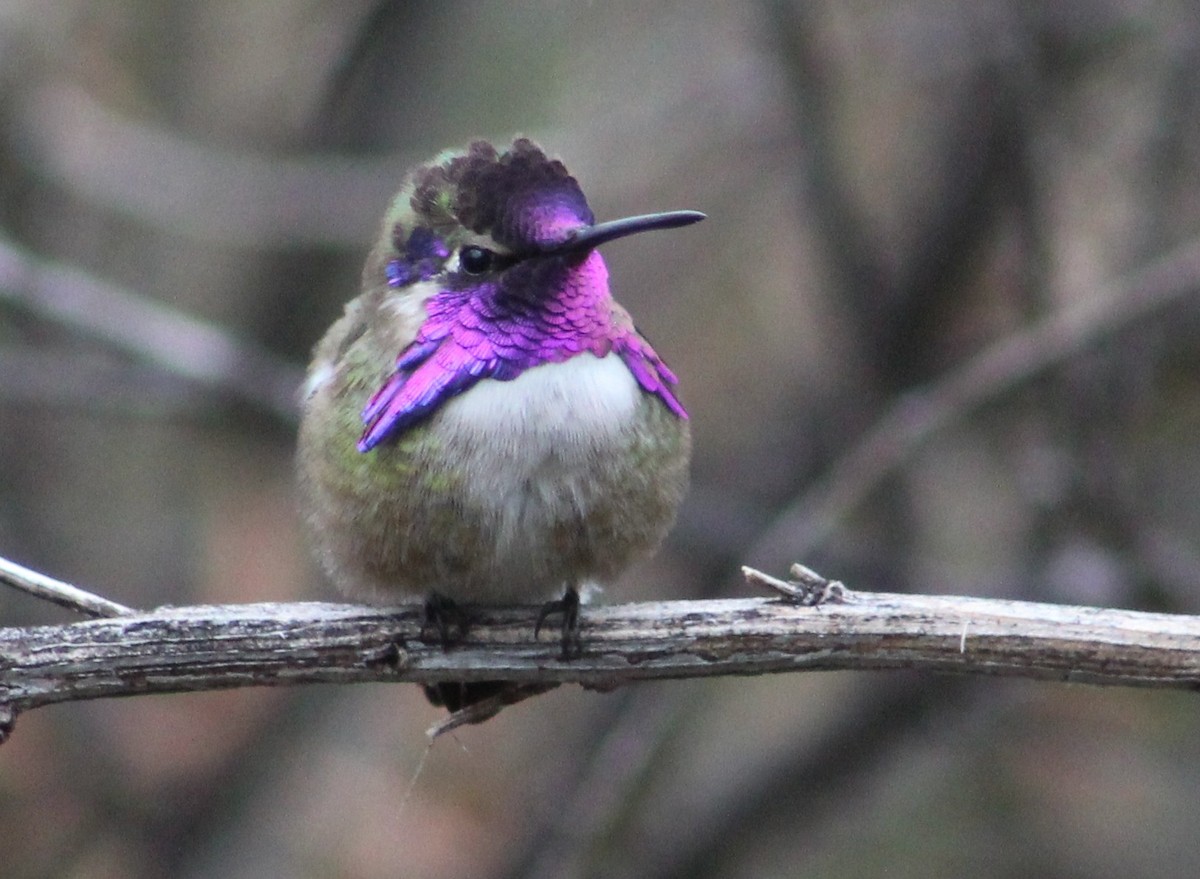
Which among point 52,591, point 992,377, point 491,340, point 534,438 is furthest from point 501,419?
point 992,377

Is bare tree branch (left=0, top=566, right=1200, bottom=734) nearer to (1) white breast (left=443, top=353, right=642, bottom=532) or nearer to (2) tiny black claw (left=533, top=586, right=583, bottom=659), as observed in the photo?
(2) tiny black claw (left=533, top=586, right=583, bottom=659)

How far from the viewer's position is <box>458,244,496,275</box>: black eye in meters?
3.58

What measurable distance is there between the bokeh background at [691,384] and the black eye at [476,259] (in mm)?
2558

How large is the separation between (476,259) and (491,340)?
0.20 meters

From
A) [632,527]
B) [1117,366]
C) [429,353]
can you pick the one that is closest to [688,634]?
[632,527]

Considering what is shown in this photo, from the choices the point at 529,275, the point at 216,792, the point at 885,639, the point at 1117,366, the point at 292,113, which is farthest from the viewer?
the point at 292,113

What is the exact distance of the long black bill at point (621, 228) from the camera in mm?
3262

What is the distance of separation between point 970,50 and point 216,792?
492 centimetres

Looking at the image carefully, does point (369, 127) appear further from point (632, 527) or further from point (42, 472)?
point (632, 527)

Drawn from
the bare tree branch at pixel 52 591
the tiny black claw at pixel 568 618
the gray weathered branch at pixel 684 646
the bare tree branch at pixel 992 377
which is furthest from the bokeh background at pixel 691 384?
the bare tree branch at pixel 52 591

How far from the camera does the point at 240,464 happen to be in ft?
27.9

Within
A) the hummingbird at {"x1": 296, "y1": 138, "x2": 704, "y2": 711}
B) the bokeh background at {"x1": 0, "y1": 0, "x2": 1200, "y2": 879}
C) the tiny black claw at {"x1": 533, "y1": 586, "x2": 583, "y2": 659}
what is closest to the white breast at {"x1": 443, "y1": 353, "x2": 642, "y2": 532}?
the hummingbird at {"x1": 296, "y1": 138, "x2": 704, "y2": 711}

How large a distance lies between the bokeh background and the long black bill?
2633 millimetres

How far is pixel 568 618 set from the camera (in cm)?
347
